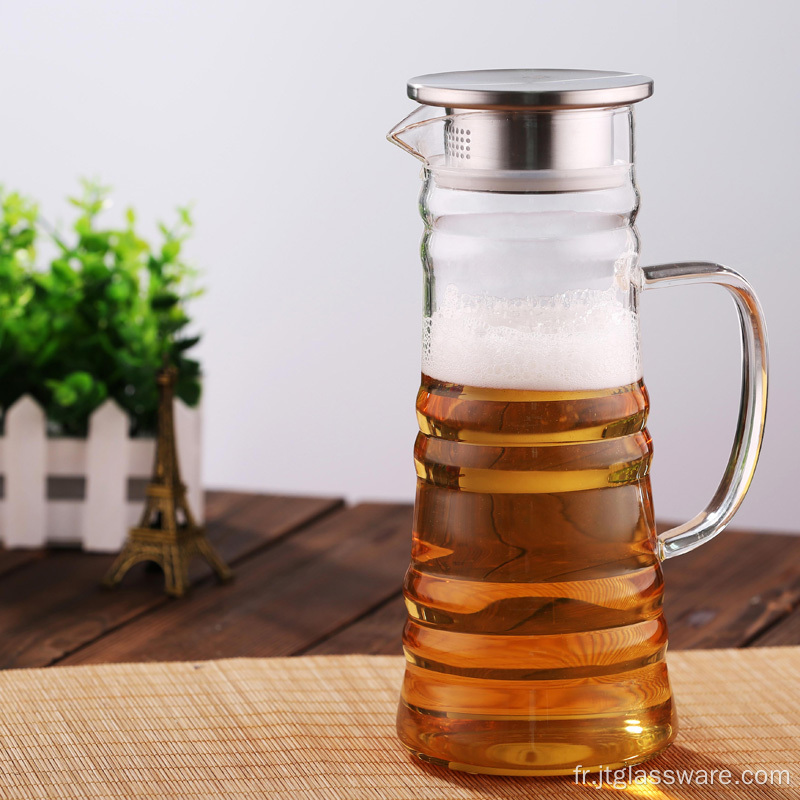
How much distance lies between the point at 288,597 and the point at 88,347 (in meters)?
0.35

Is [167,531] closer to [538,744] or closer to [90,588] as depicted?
[90,588]

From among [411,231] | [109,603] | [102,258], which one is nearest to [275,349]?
[411,231]

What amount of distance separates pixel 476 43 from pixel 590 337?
1.48 m

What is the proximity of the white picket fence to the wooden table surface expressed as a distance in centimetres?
3

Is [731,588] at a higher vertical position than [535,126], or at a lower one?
lower

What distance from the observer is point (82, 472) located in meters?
1.21

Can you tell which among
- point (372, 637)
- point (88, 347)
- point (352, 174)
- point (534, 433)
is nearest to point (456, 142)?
point (534, 433)

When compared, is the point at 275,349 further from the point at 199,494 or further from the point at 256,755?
the point at 256,755

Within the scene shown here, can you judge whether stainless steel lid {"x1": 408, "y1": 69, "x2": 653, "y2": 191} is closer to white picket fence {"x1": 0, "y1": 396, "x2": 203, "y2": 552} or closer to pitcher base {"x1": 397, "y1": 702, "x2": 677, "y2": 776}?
pitcher base {"x1": 397, "y1": 702, "x2": 677, "y2": 776}

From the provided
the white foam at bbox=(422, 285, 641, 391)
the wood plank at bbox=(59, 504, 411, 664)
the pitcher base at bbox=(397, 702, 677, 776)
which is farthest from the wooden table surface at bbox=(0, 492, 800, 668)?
the white foam at bbox=(422, 285, 641, 391)

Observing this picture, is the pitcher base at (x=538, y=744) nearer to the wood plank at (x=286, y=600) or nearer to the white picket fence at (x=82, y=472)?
the wood plank at (x=286, y=600)

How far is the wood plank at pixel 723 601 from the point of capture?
3.08ft

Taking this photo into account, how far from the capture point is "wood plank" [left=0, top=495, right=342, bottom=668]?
0.95 metres

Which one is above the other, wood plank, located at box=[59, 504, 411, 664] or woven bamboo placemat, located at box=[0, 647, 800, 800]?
woven bamboo placemat, located at box=[0, 647, 800, 800]
